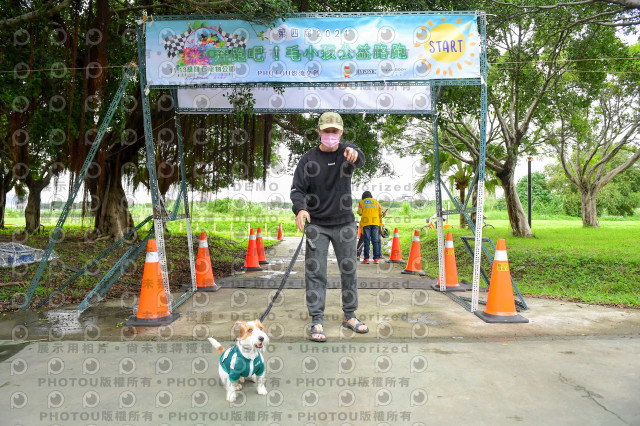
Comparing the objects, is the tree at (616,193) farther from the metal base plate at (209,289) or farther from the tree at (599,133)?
the metal base plate at (209,289)

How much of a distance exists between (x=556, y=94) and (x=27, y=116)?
12.5 m

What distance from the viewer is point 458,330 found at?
4.29 metres

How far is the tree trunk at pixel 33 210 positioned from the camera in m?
15.6

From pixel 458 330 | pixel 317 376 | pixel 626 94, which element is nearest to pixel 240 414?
pixel 317 376

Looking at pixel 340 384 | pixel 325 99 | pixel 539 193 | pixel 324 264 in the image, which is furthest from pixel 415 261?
pixel 539 193

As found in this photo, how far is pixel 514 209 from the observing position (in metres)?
15.8

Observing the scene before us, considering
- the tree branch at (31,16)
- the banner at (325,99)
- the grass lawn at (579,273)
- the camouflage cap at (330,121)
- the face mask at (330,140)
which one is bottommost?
the grass lawn at (579,273)

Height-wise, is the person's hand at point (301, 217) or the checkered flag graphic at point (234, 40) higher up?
the checkered flag graphic at point (234, 40)

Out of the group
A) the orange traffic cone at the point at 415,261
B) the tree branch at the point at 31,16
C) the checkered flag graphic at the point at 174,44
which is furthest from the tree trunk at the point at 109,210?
the orange traffic cone at the point at 415,261

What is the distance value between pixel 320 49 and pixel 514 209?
12.9m

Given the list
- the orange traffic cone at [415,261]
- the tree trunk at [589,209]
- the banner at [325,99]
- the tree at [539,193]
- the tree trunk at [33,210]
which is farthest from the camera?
the tree at [539,193]

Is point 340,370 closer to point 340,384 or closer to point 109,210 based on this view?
point 340,384

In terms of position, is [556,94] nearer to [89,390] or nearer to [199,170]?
[199,170]

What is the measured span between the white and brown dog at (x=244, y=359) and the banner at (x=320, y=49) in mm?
3190
